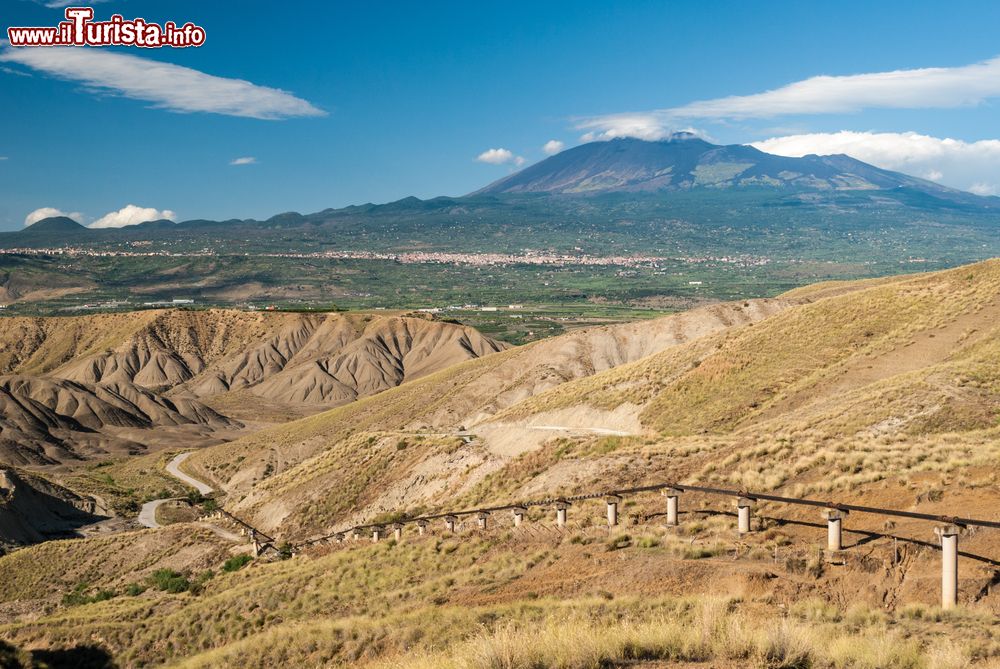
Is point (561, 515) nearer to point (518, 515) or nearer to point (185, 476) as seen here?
point (518, 515)

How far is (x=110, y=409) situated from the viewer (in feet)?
369

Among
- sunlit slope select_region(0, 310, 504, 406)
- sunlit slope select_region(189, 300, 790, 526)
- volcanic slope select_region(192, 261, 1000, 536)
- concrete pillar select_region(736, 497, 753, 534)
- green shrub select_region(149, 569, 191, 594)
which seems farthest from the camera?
sunlit slope select_region(0, 310, 504, 406)

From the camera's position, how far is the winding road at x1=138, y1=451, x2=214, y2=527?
63322 mm

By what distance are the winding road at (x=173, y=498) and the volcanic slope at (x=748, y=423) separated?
47.8 feet

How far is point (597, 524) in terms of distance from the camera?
21.4 m

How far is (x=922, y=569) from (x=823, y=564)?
1672 mm

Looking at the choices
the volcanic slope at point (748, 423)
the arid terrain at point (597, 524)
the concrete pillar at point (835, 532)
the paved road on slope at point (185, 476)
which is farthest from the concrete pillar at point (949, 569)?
the paved road on slope at point (185, 476)

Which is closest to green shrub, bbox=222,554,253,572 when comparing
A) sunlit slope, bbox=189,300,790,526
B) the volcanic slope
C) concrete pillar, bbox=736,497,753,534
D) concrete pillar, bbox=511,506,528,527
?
the volcanic slope

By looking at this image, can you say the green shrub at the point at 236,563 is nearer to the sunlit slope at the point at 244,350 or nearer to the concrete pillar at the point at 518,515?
the concrete pillar at the point at 518,515

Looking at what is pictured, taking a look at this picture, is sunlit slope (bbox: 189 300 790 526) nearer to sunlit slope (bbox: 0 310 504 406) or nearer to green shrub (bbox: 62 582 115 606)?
green shrub (bbox: 62 582 115 606)

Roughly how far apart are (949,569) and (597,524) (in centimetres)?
890

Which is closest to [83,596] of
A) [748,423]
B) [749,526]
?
[748,423]

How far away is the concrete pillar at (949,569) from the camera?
1391 centimetres

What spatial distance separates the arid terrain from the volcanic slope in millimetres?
167
